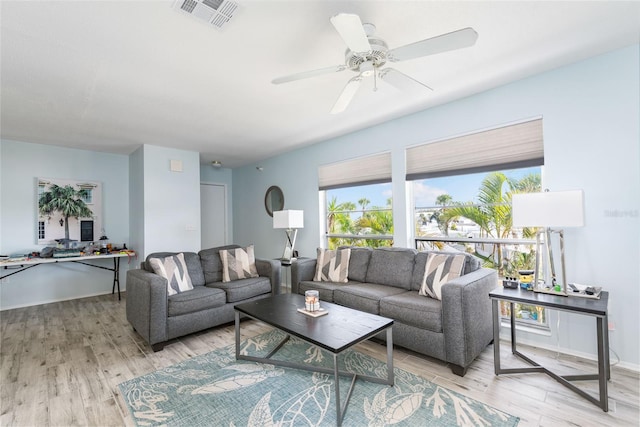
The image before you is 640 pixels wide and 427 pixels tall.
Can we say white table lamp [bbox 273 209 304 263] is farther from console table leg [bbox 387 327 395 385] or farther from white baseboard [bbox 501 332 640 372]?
white baseboard [bbox 501 332 640 372]

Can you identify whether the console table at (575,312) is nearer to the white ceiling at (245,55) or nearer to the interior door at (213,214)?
the white ceiling at (245,55)

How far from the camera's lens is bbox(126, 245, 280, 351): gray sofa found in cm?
269

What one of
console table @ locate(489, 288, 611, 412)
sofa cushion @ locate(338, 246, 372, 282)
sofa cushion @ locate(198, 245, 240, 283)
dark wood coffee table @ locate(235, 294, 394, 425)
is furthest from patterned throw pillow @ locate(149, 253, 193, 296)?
console table @ locate(489, 288, 611, 412)

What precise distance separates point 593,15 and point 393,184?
222cm

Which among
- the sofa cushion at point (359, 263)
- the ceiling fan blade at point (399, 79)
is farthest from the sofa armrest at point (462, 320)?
the ceiling fan blade at point (399, 79)

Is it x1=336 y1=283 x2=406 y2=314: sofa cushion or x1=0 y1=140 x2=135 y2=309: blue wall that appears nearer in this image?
x1=336 y1=283 x2=406 y2=314: sofa cushion

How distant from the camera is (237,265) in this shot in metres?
3.73

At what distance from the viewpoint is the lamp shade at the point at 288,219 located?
431cm

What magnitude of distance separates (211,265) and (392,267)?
228 cm

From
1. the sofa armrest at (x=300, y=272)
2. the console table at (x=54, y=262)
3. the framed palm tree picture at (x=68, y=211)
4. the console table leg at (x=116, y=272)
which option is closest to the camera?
the sofa armrest at (x=300, y=272)

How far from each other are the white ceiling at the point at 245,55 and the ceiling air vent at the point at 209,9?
0.05 meters

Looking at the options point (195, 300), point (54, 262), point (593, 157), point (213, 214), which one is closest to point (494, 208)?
point (593, 157)

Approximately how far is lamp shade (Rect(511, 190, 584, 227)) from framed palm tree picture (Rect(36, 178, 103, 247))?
5.89m

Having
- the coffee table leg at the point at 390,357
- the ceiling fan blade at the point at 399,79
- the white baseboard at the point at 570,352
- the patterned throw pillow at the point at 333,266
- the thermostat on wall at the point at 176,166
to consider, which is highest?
the ceiling fan blade at the point at 399,79
